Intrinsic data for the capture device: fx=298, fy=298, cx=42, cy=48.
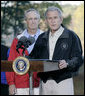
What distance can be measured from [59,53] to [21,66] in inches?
18.4

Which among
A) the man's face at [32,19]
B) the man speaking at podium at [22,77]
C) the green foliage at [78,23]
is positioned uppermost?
the green foliage at [78,23]

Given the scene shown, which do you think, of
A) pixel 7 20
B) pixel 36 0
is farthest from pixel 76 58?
pixel 36 0

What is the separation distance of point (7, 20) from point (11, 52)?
14.8m

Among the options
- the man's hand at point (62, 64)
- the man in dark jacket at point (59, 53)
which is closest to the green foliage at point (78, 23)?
the man in dark jacket at point (59, 53)

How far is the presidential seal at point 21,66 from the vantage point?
3090mm

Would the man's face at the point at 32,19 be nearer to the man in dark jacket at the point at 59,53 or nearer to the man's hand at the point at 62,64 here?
the man in dark jacket at the point at 59,53

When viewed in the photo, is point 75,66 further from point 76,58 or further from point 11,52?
point 11,52

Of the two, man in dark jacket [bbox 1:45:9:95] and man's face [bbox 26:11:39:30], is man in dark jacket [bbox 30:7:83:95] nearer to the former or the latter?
man's face [bbox 26:11:39:30]

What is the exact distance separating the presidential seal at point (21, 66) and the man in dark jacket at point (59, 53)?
14.0 inches

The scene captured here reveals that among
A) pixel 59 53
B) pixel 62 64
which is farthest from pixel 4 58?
pixel 62 64

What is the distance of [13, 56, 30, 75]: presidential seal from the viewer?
3.09 metres

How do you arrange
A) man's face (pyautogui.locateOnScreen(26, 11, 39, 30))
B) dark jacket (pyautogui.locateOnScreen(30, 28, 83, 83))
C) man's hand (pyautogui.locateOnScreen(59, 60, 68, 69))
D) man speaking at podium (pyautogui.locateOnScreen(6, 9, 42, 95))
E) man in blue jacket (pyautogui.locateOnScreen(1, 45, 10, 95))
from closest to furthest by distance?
man's hand (pyautogui.locateOnScreen(59, 60, 68, 69)) < dark jacket (pyautogui.locateOnScreen(30, 28, 83, 83)) < man speaking at podium (pyautogui.locateOnScreen(6, 9, 42, 95)) < man's face (pyautogui.locateOnScreen(26, 11, 39, 30)) < man in blue jacket (pyautogui.locateOnScreen(1, 45, 10, 95))

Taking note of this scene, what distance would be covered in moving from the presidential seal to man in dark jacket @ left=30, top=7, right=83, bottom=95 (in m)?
0.35

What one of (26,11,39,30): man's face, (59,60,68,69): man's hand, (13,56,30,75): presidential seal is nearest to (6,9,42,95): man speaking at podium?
(26,11,39,30): man's face
